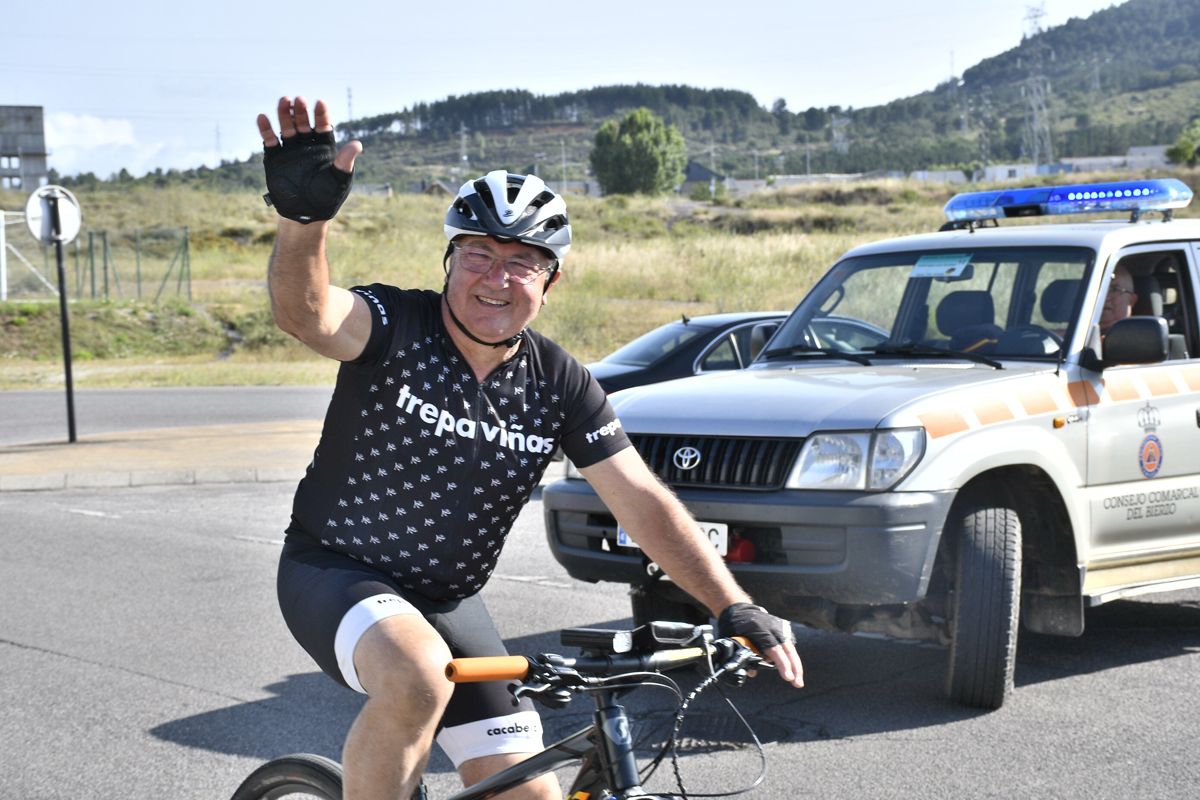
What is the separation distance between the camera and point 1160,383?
23.5 feet

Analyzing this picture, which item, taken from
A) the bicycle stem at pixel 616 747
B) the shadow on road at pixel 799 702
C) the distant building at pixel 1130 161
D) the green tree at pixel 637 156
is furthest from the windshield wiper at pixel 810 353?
the green tree at pixel 637 156

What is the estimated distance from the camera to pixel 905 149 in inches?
7677

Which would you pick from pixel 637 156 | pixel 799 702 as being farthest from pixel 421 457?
pixel 637 156

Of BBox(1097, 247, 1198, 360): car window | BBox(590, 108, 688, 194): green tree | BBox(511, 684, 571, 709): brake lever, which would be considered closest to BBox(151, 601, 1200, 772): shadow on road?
BBox(1097, 247, 1198, 360): car window

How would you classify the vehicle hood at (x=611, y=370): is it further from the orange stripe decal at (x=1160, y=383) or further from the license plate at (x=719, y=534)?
the license plate at (x=719, y=534)

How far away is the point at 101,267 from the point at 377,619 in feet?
171

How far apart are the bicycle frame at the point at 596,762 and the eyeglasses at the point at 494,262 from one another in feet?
3.42

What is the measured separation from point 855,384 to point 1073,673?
5.63 feet

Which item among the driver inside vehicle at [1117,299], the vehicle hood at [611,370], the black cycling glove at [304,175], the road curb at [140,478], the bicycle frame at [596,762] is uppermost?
the black cycling glove at [304,175]

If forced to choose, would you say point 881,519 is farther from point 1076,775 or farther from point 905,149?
point 905,149

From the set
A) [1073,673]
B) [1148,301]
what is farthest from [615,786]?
[1148,301]

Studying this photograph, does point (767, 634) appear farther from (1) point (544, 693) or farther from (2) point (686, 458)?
(2) point (686, 458)

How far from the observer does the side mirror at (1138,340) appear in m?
6.62

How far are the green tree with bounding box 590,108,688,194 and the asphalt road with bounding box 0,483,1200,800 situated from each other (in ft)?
Result: 448
